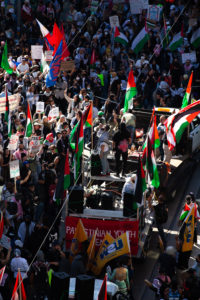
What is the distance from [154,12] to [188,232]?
618 inches

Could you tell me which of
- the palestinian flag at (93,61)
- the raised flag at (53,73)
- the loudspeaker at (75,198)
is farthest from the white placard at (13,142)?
the palestinian flag at (93,61)

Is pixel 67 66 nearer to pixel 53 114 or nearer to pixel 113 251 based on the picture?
pixel 53 114

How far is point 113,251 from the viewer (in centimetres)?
1573

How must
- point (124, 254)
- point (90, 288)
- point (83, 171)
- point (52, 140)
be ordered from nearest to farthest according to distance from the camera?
point (90, 288), point (124, 254), point (83, 171), point (52, 140)

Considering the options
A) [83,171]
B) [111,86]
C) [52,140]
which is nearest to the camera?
[83,171]

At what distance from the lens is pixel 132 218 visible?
17109 mm

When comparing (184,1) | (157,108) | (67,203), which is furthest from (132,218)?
(184,1)

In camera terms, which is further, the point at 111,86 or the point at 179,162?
the point at 111,86

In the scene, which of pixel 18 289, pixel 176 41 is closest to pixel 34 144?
pixel 18 289

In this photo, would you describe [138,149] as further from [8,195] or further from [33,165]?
[8,195]

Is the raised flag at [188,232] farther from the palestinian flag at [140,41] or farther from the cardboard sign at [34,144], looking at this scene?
the palestinian flag at [140,41]

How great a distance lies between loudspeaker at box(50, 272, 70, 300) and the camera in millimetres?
13898

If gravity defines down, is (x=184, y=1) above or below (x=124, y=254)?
above

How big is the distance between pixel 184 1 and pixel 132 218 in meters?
17.7
